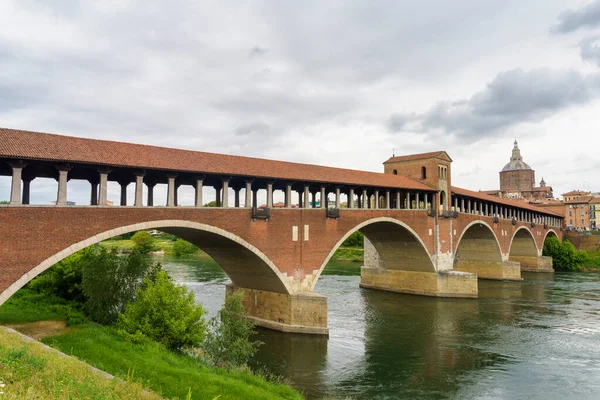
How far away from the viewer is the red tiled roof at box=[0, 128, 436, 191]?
16.4m

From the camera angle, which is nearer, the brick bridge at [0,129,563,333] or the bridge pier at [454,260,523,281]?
the brick bridge at [0,129,563,333]

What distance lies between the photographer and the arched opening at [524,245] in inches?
2453

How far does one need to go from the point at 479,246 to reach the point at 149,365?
47.8 m

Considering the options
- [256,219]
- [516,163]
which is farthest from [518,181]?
[256,219]

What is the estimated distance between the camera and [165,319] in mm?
16031

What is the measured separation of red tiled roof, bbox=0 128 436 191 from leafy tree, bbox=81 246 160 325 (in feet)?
15.1

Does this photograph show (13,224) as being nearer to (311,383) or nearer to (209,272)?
(311,383)

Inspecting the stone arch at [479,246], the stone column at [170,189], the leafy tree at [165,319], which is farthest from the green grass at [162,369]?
the stone arch at [479,246]

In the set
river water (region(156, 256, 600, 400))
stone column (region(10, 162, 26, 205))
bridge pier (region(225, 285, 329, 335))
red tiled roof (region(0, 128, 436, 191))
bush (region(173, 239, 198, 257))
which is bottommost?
river water (region(156, 256, 600, 400))

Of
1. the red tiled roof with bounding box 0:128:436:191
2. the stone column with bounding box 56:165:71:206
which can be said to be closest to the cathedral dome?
the red tiled roof with bounding box 0:128:436:191

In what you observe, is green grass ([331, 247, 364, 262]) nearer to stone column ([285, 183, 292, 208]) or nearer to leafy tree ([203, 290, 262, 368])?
stone column ([285, 183, 292, 208])

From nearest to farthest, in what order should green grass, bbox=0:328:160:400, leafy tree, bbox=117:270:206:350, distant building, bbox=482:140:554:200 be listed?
green grass, bbox=0:328:160:400, leafy tree, bbox=117:270:206:350, distant building, bbox=482:140:554:200

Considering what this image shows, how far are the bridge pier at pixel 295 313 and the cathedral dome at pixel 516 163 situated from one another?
424 feet

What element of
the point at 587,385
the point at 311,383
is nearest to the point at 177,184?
the point at 311,383
